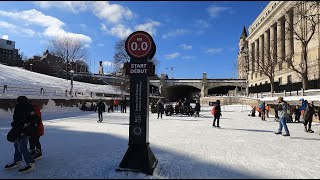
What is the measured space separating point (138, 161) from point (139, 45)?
8.26ft

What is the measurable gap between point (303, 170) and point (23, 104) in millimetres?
6458

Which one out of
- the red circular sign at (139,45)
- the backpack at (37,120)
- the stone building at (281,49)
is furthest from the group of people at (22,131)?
the stone building at (281,49)

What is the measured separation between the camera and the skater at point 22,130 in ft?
22.3

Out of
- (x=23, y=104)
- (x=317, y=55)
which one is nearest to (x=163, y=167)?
(x=23, y=104)

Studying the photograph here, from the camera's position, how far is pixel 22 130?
22.5 feet

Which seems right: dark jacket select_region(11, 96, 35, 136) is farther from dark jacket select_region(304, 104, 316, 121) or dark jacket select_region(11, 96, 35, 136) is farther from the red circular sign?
dark jacket select_region(304, 104, 316, 121)

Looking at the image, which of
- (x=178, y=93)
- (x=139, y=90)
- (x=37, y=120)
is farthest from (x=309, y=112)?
(x=178, y=93)

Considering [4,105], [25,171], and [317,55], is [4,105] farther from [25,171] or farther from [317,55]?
[317,55]

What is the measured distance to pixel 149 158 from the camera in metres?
6.71

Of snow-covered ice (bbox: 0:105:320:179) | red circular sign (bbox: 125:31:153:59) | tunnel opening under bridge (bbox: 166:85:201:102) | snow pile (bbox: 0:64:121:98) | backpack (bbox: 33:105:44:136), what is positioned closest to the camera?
snow-covered ice (bbox: 0:105:320:179)

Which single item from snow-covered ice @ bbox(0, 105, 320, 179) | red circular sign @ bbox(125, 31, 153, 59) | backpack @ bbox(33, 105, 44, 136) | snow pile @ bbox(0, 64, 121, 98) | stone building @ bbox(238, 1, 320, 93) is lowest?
snow-covered ice @ bbox(0, 105, 320, 179)

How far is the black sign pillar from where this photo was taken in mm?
6863

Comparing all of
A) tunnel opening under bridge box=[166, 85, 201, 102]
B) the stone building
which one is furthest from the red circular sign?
tunnel opening under bridge box=[166, 85, 201, 102]

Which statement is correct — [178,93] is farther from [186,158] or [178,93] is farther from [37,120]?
[37,120]
